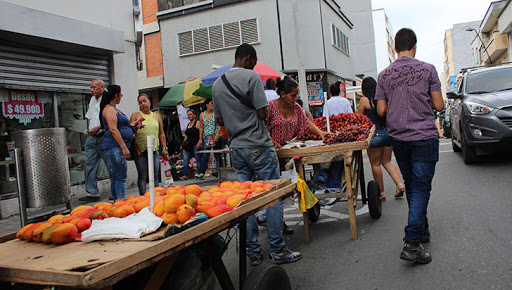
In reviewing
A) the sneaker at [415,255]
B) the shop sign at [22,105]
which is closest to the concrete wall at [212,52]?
the shop sign at [22,105]

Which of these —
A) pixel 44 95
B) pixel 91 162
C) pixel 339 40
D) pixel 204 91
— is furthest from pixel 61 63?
pixel 339 40

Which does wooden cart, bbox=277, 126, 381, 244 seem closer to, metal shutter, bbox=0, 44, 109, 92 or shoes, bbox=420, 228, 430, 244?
shoes, bbox=420, 228, 430, 244

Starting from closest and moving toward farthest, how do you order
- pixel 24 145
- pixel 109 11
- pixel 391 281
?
1. pixel 391 281
2. pixel 24 145
3. pixel 109 11

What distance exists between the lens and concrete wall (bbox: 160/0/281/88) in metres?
19.3

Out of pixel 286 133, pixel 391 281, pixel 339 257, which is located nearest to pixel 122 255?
pixel 391 281

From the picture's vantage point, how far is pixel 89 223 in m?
2.13

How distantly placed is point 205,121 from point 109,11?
335 cm

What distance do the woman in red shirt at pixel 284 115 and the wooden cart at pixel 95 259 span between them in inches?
90.0

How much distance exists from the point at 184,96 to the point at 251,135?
893cm

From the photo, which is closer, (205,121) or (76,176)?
(76,176)

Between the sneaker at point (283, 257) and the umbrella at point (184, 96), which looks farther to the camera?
the umbrella at point (184, 96)

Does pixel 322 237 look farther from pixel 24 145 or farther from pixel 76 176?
pixel 76 176

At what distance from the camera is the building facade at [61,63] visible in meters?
7.16

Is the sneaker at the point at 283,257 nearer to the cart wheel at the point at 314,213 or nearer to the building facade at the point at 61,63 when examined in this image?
the cart wheel at the point at 314,213
